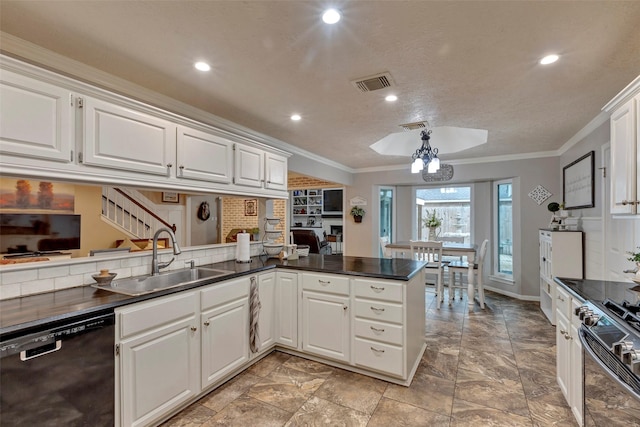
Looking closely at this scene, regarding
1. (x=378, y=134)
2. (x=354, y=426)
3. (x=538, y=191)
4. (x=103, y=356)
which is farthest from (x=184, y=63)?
(x=538, y=191)

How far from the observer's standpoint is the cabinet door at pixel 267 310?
2686 millimetres

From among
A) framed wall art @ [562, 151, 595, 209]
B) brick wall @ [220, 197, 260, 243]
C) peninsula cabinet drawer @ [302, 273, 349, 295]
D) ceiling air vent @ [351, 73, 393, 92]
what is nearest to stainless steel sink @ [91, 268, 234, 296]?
peninsula cabinet drawer @ [302, 273, 349, 295]

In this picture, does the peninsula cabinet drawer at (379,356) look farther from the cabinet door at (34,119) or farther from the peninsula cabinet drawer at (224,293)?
the cabinet door at (34,119)

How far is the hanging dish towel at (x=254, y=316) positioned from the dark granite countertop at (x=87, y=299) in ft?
0.48

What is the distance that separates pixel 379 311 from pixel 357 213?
145 inches

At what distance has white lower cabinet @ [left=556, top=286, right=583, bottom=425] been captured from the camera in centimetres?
179

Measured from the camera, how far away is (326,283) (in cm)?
261

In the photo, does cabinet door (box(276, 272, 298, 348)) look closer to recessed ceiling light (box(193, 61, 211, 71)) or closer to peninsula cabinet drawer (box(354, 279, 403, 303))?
peninsula cabinet drawer (box(354, 279, 403, 303))

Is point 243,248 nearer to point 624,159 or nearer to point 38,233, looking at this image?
point 624,159

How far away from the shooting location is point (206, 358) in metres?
2.15

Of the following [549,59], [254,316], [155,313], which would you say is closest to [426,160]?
[549,59]

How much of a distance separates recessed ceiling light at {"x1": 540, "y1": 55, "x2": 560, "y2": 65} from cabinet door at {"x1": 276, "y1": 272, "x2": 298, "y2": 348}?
95.6 inches

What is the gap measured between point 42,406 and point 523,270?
5.65 meters

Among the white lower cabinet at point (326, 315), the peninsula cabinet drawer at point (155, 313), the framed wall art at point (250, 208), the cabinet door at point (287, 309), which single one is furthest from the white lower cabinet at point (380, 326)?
the framed wall art at point (250, 208)
